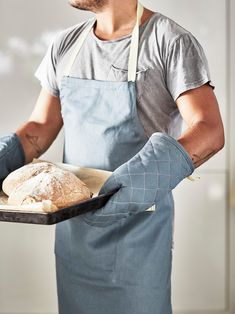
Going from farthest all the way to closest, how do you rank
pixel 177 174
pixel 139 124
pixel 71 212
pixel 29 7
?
1. pixel 29 7
2. pixel 139 124
3. pixel 177 174
4. pixel 71 212

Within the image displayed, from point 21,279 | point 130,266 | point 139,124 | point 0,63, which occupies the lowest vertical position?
point 21,279

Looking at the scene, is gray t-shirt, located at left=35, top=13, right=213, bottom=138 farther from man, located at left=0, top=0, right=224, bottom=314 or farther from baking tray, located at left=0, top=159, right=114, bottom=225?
baking tray, located at left=0, top=159, right=114, bottom=225

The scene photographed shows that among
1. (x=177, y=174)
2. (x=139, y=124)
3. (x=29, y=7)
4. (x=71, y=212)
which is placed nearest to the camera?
(x=71, y=212)

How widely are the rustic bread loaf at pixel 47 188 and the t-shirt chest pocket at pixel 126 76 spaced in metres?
0.29

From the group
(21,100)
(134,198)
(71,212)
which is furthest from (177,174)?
(21,100)

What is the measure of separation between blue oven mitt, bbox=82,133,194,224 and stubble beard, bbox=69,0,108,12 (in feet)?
1.43

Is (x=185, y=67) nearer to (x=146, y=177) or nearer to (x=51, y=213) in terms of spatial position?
(x=146, y=177)

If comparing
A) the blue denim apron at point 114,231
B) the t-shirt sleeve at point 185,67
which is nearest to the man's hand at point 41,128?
the blue denim apron at point 114,231

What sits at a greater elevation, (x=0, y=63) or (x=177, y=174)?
(x=0, y=63)

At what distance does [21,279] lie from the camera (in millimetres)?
2369

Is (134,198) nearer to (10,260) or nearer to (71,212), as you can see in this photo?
(71,212)

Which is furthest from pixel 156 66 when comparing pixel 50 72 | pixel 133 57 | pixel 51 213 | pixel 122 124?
pixel 51 213

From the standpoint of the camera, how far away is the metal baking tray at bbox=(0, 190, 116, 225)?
1164mm

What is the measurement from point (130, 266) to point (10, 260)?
881 mm
